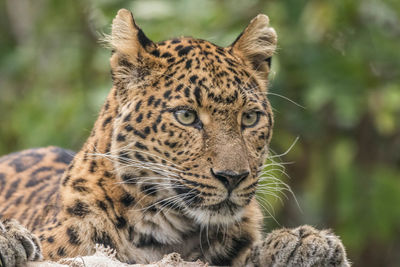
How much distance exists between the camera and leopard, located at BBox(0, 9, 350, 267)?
6039 millimetres

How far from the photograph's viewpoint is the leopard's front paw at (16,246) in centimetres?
477

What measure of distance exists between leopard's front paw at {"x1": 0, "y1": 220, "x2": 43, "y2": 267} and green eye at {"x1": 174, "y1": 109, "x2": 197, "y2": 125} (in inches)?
67.4

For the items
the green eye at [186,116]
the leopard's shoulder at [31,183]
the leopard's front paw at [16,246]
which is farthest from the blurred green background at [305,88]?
the leopard's front paw at [16,246]

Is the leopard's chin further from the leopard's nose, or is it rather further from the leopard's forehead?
the leopard's forehead

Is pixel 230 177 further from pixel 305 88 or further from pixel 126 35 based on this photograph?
pixel 305 88

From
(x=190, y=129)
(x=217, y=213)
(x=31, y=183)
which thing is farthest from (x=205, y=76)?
(x=31, y=183)

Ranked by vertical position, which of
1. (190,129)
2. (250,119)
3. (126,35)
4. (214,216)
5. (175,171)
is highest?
(126,35)

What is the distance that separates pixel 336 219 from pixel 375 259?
1.56 meters

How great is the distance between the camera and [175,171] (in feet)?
20.2

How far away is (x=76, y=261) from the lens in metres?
5.11

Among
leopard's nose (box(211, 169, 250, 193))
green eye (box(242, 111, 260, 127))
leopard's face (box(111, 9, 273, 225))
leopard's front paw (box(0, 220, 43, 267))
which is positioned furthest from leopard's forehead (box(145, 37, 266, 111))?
leopard's front paw (box(0, 220, 43, 267))

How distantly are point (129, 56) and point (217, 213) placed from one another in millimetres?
1601

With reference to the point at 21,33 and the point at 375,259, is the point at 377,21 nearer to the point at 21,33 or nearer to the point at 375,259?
the point at 375,259

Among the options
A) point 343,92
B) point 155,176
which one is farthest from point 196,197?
point 343,92
